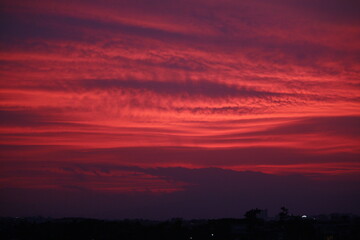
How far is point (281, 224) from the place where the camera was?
69.9m

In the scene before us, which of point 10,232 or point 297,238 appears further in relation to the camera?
point 10,232

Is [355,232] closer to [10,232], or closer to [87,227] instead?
[87,227]

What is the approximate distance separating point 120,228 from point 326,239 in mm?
26037

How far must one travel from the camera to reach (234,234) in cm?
6325

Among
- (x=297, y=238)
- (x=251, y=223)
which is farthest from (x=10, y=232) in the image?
(x=297, y=238)

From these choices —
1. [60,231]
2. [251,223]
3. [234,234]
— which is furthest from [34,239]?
[251,223]

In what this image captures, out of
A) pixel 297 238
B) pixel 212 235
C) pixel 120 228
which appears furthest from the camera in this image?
pixel 120 228

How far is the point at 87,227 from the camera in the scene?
218ft

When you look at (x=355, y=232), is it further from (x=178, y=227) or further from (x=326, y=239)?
(x=178, y=227)

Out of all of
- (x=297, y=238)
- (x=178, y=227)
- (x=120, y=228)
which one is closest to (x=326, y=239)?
(x=297, y=238)

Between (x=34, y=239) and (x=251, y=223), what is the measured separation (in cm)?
2572

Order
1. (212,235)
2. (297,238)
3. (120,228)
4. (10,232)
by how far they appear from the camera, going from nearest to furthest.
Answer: (297,238), (212,235), (10,232), (120,228)

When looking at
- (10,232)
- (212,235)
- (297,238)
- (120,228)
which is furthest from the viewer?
(120,228)

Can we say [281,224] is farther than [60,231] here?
Yes
